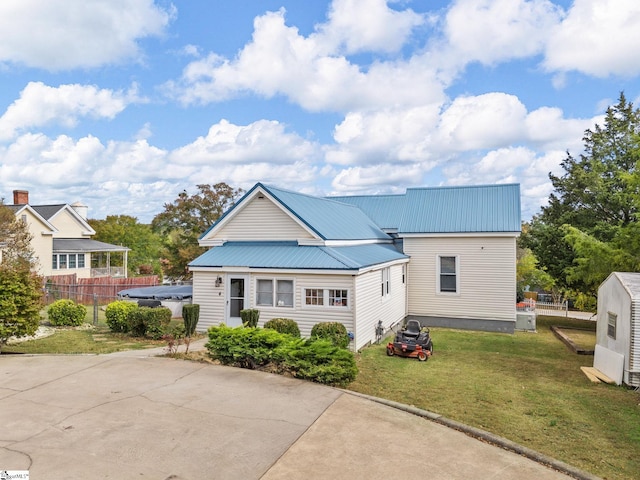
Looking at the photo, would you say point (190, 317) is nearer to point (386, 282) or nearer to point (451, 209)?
point (386, 282)

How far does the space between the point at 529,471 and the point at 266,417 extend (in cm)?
407

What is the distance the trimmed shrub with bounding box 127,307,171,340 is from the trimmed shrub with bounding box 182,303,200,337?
69cm

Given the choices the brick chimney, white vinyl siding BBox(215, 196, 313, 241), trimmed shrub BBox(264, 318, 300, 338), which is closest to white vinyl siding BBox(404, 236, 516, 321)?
white vinyl siding BBox(215, 196, 313, 241)

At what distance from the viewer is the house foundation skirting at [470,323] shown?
2066cm

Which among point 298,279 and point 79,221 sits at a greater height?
point 79,221

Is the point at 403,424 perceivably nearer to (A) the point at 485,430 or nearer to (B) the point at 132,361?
(A) the point at 485,430

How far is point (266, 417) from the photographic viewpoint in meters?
7.69

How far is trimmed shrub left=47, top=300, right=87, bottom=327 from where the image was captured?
17969 mm

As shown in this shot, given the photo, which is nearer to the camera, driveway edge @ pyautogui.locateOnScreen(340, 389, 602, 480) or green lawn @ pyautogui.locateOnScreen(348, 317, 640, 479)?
driveway edge @ pyautogui.locateOnScreen(340, 389, 602, 480)

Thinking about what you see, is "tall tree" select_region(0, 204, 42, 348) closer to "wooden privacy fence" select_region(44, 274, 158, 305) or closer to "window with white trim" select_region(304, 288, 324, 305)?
"window with white trim" select_region(304, 288, 324, 305)

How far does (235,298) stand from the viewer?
1692 centimetres

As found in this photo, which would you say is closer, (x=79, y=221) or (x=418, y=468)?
(x=418, y=468)

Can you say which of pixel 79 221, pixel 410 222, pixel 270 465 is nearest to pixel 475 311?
pixel 410 222

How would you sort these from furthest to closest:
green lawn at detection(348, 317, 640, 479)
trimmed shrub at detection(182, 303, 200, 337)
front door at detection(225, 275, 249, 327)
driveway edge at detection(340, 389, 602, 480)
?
1. front door at detection(225, 275, 249, 327)
2. trimmed shrub at detection(182, 303, 200, 337)
3. green lawn at detection(348, 317, 640, 479)
4. driveway edge at detection(340, 389, 602, 480)
